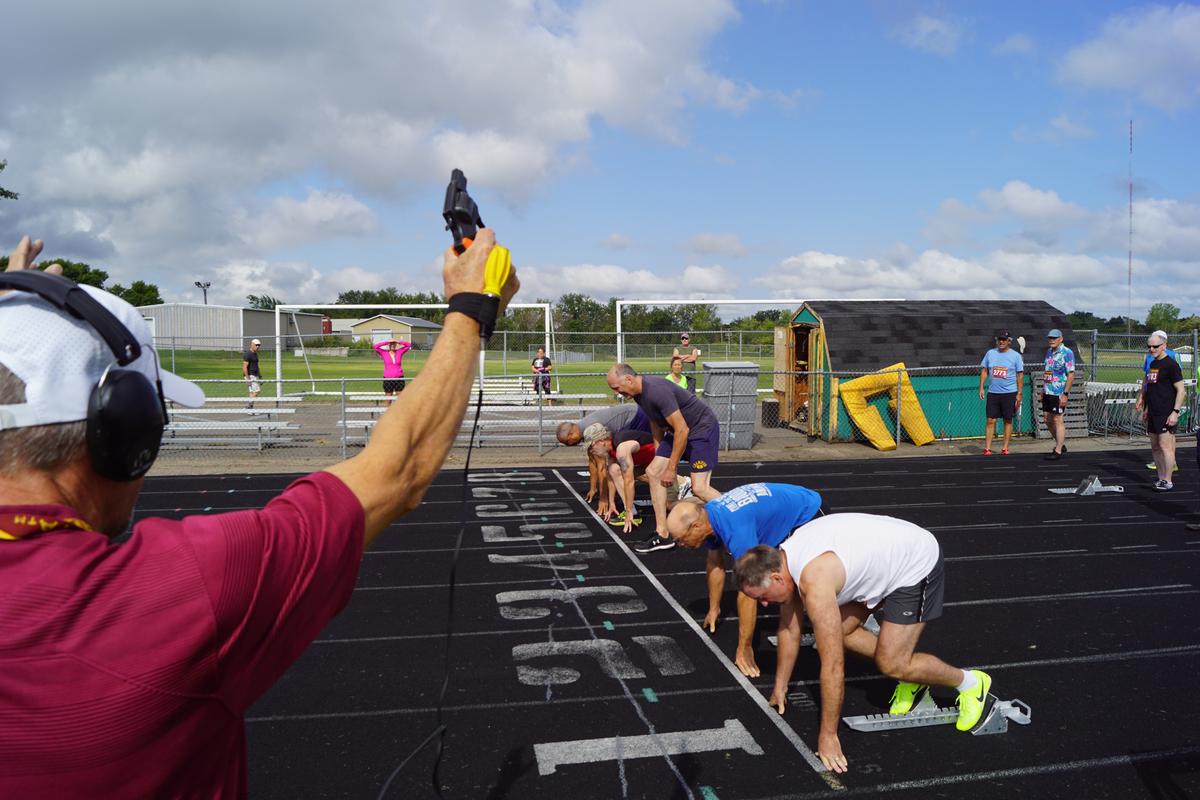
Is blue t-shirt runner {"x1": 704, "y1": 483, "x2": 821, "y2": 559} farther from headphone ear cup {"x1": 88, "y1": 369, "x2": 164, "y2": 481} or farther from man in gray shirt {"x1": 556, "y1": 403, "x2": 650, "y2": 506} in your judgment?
headphone ear cup {"x1": 88, "y1": 369, "x2": 164, "y2": 481}

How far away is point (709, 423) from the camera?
7.96m

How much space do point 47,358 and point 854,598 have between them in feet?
12.7

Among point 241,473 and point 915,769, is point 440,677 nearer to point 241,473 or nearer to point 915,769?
point 915,769

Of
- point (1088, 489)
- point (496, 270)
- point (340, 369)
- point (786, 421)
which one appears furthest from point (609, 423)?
point (340, 369)

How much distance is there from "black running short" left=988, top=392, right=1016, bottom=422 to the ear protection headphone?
14.0 meters

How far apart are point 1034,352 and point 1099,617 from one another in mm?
10656

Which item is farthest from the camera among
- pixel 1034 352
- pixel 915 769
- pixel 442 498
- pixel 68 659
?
pixel 1034 352

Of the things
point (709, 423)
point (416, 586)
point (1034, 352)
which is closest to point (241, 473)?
point (416, 586)

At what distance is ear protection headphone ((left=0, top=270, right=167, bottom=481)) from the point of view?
3.50ft

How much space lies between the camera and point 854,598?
165 inches

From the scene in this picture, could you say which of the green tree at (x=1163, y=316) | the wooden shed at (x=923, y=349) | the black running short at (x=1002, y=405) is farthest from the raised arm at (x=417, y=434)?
the green tree at (x=1163, y=316)

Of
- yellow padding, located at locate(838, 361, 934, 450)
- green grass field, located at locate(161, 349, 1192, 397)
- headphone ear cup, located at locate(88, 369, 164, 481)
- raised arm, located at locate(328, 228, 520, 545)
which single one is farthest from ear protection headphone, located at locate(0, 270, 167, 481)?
green grass field, located at locate(161, 349, 1192, 397)

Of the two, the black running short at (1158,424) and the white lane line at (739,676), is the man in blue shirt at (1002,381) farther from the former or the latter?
the white lane line at (739,676)

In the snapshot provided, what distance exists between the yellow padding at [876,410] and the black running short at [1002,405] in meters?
1.37
